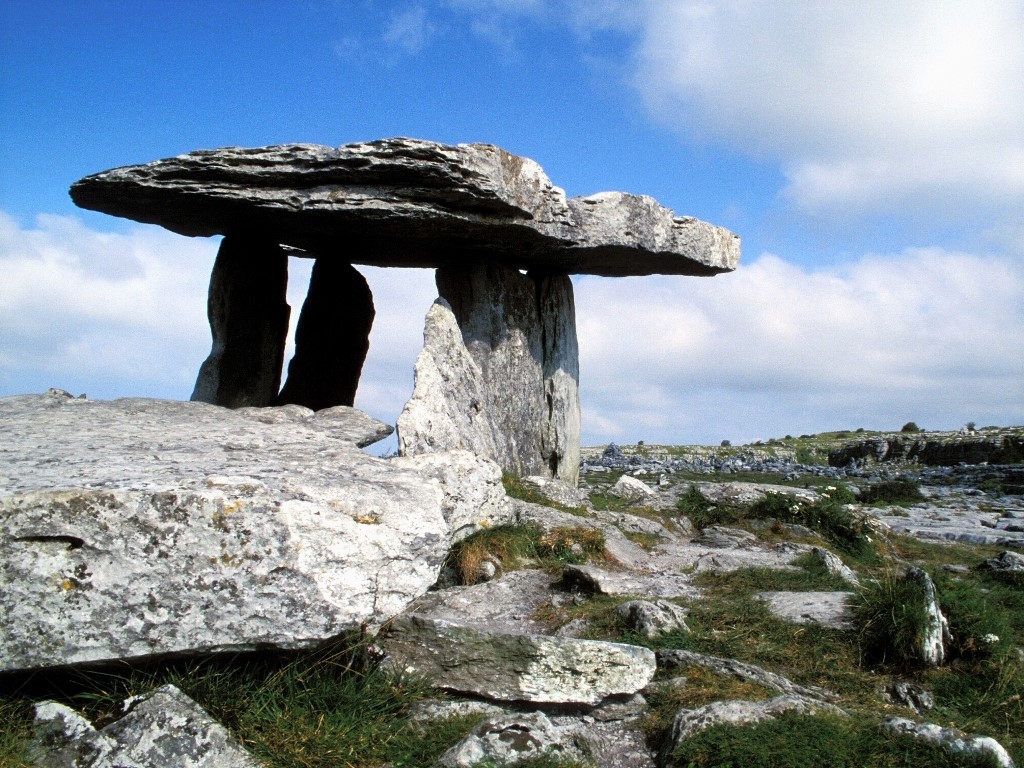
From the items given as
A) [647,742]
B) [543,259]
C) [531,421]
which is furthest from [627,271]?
[647,742]

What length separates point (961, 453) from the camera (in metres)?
30.7

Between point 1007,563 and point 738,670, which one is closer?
point 738,670

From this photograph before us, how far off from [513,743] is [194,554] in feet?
7.09

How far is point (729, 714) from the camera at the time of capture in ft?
17.3

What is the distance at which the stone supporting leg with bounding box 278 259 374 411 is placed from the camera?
17719mm

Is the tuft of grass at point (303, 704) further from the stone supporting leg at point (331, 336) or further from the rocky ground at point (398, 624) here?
the stone supporting leg at point (331, 336)

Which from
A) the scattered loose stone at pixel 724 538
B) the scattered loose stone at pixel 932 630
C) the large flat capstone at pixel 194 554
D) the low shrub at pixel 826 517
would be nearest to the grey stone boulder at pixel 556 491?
the scattered loose stone at pixel 724 538

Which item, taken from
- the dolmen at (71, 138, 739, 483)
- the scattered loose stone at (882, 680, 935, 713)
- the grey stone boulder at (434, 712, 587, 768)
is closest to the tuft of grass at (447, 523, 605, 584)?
the dolmen at (71, 138, 739, 483)

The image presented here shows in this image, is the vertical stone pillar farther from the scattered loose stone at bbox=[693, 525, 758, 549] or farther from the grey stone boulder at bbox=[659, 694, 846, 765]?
the grey stone boulder at bbox=[659, 694, 846, 765]

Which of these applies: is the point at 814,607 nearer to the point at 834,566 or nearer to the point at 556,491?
the point at 834,566

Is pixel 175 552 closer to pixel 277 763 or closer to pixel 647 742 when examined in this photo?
pixel 277 763

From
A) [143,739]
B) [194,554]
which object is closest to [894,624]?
[194,554]

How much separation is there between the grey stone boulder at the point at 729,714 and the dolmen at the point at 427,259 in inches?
223

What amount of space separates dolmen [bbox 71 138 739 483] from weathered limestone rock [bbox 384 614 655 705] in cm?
457
